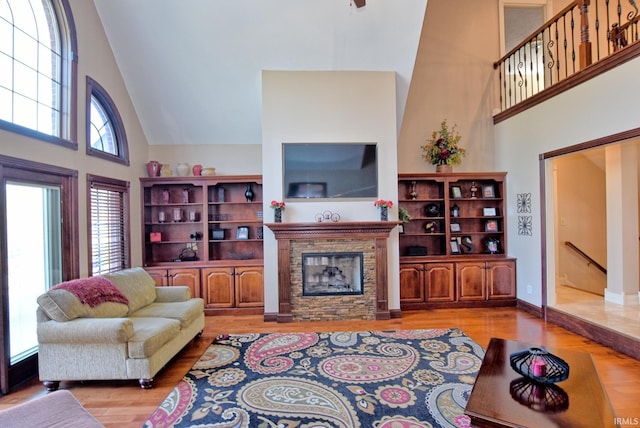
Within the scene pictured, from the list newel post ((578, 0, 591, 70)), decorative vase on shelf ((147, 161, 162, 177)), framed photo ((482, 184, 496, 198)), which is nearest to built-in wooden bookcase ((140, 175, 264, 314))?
decorative vase on shelf ((147, 161, 162, 177))

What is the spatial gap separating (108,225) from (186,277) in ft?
4.29

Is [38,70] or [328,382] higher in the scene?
[38,70]

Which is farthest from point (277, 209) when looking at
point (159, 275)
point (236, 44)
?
point (236, 44)

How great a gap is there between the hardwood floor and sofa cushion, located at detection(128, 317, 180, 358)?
36 cm

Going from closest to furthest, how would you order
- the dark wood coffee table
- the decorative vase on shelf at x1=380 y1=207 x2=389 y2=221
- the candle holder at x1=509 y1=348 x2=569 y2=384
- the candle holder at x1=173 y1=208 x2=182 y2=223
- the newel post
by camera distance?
the dark wood coffee table, the candle holder at x1=509 y1=348 x2=569 y2=384, the newel post, the decorative vase on shelf at x1=380 y1=207 x2=389 y2=221, the candle holder at x1=173 y1=208 x2=182 y2=223

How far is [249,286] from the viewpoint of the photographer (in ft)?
16.1

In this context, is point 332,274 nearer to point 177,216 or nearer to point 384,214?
point 384,214

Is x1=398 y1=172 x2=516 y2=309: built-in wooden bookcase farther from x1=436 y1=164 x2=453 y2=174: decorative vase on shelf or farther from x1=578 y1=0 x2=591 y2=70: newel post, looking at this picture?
x1=578 y1=0 x2=591 y2=70: newel post

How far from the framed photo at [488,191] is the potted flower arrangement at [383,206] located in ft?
6.93

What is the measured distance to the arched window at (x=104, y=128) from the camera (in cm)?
400

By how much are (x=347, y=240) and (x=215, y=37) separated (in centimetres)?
338

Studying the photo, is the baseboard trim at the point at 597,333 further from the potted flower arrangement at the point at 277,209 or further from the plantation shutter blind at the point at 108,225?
the plantation shutter blind at the point at 108,225

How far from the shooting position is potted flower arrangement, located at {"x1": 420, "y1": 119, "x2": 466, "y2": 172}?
5.46m

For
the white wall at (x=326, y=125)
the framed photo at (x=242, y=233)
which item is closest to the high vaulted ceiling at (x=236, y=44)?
the white wall at (x=326, y=125)
